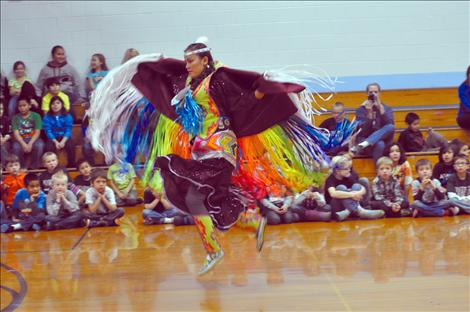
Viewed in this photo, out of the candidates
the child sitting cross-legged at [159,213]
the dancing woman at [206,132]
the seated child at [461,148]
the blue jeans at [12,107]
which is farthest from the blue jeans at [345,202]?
the blue jeans at [12,107]

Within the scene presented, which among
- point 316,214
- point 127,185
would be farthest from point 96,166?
point 316,214

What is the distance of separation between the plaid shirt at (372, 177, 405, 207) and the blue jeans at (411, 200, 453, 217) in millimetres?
137

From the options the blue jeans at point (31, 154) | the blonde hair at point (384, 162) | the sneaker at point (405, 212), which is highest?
the blonde hair at point (384, 162)

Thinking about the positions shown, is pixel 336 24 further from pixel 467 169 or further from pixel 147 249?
pixel 147 249

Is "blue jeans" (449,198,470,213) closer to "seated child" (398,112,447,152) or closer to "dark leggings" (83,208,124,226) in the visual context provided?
"seated child" (398,112,447,152)

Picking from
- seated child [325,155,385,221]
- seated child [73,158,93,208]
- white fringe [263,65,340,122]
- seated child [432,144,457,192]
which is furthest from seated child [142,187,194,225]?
white fringe [263,65,340,122]

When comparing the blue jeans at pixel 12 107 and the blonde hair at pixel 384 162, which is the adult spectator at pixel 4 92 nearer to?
the blue jeans at pixel 12 107

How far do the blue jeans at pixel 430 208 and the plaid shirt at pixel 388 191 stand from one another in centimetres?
14

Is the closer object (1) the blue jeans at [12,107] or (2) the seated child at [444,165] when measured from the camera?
(2) the seated child at [444,165]

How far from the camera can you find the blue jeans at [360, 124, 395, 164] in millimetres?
6758

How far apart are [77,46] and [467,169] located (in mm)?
4402

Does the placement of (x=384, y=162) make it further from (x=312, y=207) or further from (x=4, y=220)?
(x=4, y=220)

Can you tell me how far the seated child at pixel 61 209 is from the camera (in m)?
6.82

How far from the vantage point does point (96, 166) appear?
24.0 ft
